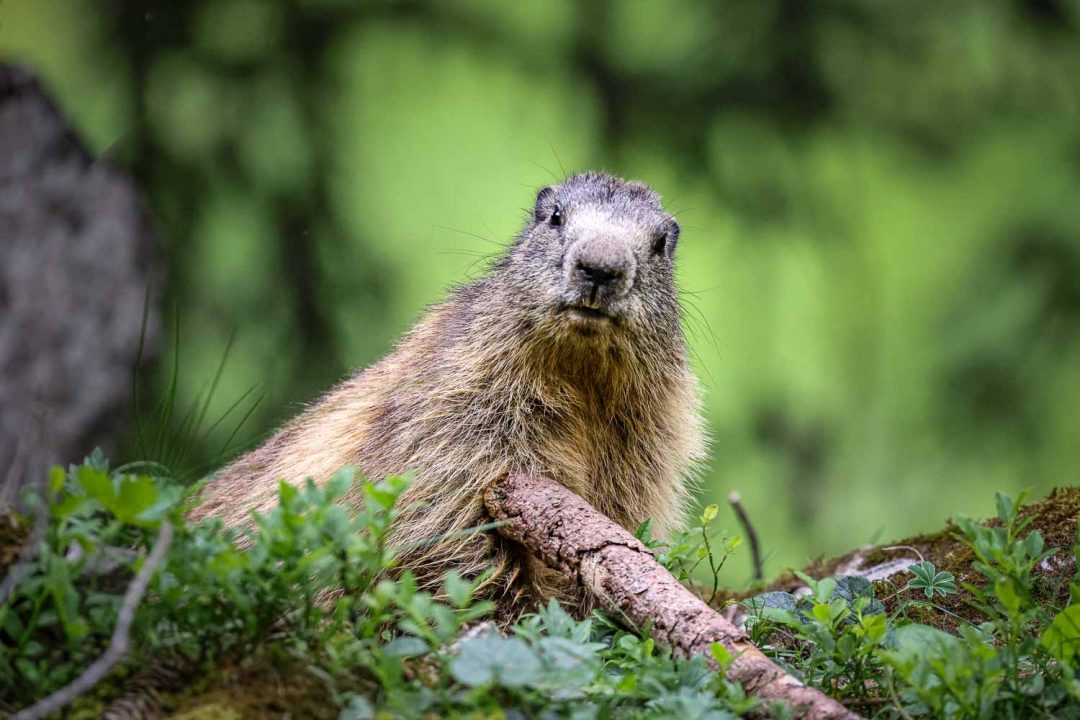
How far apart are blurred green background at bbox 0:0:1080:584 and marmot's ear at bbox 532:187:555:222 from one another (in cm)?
167

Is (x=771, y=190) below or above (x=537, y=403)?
above

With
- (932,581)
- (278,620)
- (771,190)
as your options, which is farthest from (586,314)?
(771,190)

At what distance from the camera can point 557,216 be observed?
377 cm

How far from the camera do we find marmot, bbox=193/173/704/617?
329 cm

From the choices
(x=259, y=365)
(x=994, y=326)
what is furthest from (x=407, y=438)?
(x=994, y=326)

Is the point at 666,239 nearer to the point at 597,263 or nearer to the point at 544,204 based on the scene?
the point at 544,204

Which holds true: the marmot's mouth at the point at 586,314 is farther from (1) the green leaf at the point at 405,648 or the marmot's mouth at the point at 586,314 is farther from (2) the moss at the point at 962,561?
(1) the green leaf at the point at 405,648

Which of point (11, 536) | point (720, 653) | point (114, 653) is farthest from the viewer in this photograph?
point (720, 653)

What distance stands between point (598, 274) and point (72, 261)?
329 cm

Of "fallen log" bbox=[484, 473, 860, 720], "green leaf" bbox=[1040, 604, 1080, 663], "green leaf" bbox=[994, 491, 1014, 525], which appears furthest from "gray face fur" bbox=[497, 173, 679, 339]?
"green leaf" bbox=[1040, 604, 1080, 663]

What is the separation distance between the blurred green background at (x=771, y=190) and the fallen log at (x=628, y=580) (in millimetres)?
2731

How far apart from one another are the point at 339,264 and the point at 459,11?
1.65 metres

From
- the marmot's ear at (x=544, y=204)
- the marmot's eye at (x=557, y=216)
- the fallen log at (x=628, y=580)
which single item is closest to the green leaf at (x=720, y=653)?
the fallen log at (x=628, y=580)

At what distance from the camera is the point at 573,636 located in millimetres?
2078
